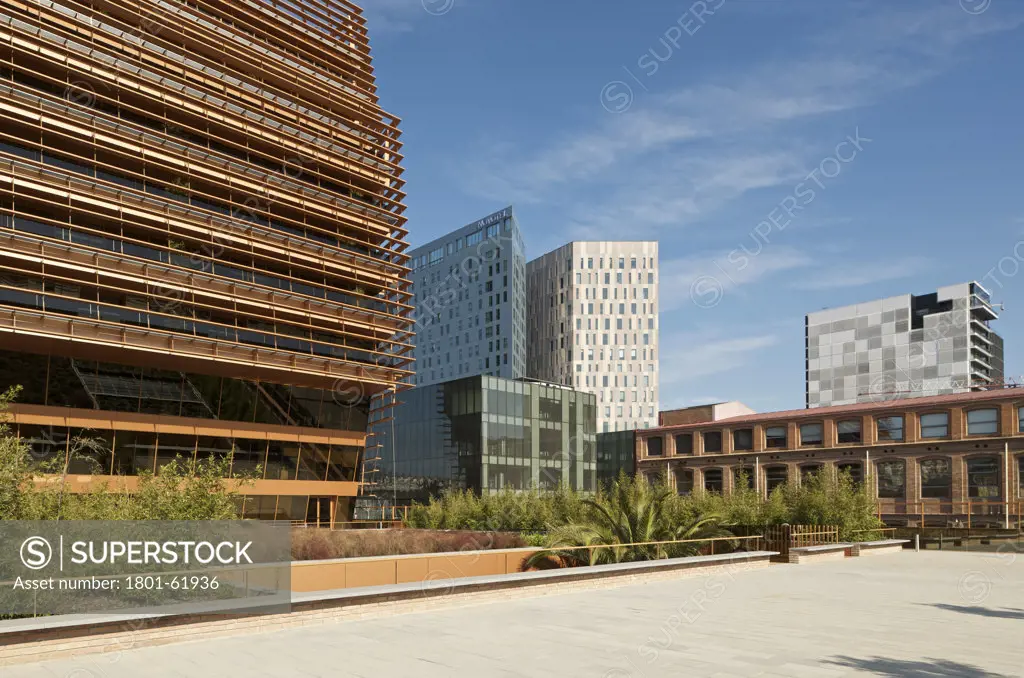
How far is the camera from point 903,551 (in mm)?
36594

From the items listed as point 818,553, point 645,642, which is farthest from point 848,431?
point 645,642

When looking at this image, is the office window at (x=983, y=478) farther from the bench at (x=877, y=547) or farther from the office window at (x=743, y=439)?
the bench at (x=877, y=547)

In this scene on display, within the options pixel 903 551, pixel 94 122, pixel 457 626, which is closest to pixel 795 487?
pixel 903 551

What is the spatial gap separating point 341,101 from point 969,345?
120584mm

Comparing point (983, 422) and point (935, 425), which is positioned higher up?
point (983, 422)

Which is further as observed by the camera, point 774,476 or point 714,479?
point 714,479

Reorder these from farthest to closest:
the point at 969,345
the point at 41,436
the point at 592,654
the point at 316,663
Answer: the point at 969,345
the point at 41,436
the point at 592,654
the point at 316,663

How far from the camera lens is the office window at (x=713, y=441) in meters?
79.8

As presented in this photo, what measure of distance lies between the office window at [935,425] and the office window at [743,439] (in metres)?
15.7

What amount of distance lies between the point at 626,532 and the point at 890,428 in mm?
50350

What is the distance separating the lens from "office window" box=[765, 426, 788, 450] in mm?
74875

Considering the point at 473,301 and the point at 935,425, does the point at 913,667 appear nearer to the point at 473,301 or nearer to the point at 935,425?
the point at 935,425

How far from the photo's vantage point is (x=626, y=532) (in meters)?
25.6

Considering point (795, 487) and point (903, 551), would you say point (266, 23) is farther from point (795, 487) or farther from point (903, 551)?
point (903, 551)
